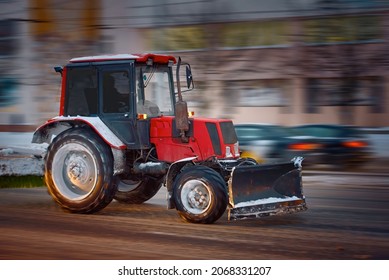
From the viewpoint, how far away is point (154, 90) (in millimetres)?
13172

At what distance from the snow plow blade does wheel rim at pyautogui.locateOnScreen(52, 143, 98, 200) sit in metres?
2.16

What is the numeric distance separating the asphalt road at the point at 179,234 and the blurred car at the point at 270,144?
842 cm

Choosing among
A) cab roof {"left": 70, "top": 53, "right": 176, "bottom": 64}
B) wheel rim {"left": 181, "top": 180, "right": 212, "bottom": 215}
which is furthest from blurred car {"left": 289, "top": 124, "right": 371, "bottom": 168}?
wheel rim {"left": 181, "top": 180, "right": 212, "bottom": 215}

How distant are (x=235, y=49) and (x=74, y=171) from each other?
2695cm

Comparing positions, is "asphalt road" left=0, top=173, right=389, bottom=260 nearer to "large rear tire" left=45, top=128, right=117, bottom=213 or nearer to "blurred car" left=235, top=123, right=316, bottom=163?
"large rear tire" left=45, top=128, right=117, bottom=213

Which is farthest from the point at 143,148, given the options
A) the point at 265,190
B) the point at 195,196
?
the point at 265,190

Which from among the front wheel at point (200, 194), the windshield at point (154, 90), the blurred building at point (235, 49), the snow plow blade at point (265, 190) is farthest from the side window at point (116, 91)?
the blurred building at point (235, 49)

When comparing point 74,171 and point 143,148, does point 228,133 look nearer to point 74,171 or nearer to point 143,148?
point 143,148

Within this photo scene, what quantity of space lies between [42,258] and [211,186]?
283 centimetres

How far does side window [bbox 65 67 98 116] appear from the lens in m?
13.0

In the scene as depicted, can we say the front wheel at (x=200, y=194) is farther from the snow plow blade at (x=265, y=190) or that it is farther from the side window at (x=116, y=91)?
the side window at (x=116, y=91)

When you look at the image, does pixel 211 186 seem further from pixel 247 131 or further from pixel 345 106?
pixel 345 106

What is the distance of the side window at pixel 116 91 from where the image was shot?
12.7 metres

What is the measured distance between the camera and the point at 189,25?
3966cm
